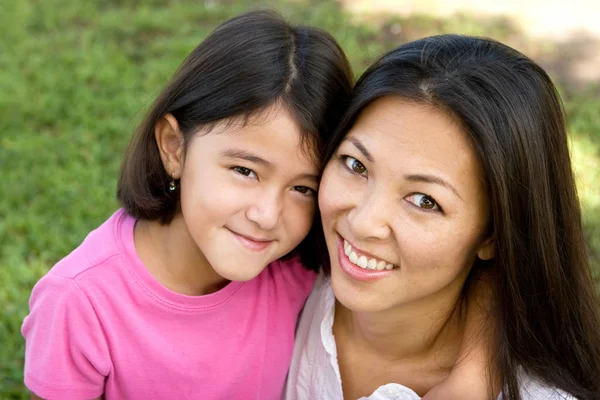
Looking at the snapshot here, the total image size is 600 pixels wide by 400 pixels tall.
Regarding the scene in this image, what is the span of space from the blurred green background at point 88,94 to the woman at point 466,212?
145 cm

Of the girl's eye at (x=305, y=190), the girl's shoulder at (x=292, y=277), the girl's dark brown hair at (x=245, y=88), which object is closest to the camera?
the girl's dark brown hair at (x=245, y=88)

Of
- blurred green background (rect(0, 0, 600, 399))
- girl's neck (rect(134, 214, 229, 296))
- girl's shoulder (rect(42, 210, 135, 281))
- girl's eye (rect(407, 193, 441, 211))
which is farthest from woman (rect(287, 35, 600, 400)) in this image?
blurred green background (rect(0, 0, 600, 399))

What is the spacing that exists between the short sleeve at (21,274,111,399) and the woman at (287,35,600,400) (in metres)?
0.75

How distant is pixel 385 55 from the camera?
8.00 ft

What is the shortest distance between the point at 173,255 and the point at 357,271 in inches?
24.5

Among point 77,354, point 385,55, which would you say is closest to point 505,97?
point 385,55

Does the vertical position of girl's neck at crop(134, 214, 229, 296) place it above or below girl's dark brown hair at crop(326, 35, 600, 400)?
below

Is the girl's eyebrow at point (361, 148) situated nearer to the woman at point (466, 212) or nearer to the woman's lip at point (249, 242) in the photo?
the woman at point (466, 212)

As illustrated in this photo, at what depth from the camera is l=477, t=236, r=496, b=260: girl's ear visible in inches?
92.4

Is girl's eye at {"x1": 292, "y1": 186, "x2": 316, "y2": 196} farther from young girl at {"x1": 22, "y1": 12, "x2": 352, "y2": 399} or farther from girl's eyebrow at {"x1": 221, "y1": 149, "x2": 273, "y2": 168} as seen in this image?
girl's eyebrow at {"x1": 221, "y1": 149, "x2": 273, "y2": 168}

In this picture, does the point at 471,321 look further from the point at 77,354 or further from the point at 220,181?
the point at 77,354

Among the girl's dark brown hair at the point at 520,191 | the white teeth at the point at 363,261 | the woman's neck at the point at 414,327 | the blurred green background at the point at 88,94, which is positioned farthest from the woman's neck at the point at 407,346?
the blurred green background at the point at 88,94

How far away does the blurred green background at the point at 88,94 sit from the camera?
13.0 ft

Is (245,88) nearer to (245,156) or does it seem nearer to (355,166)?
(245,156)
